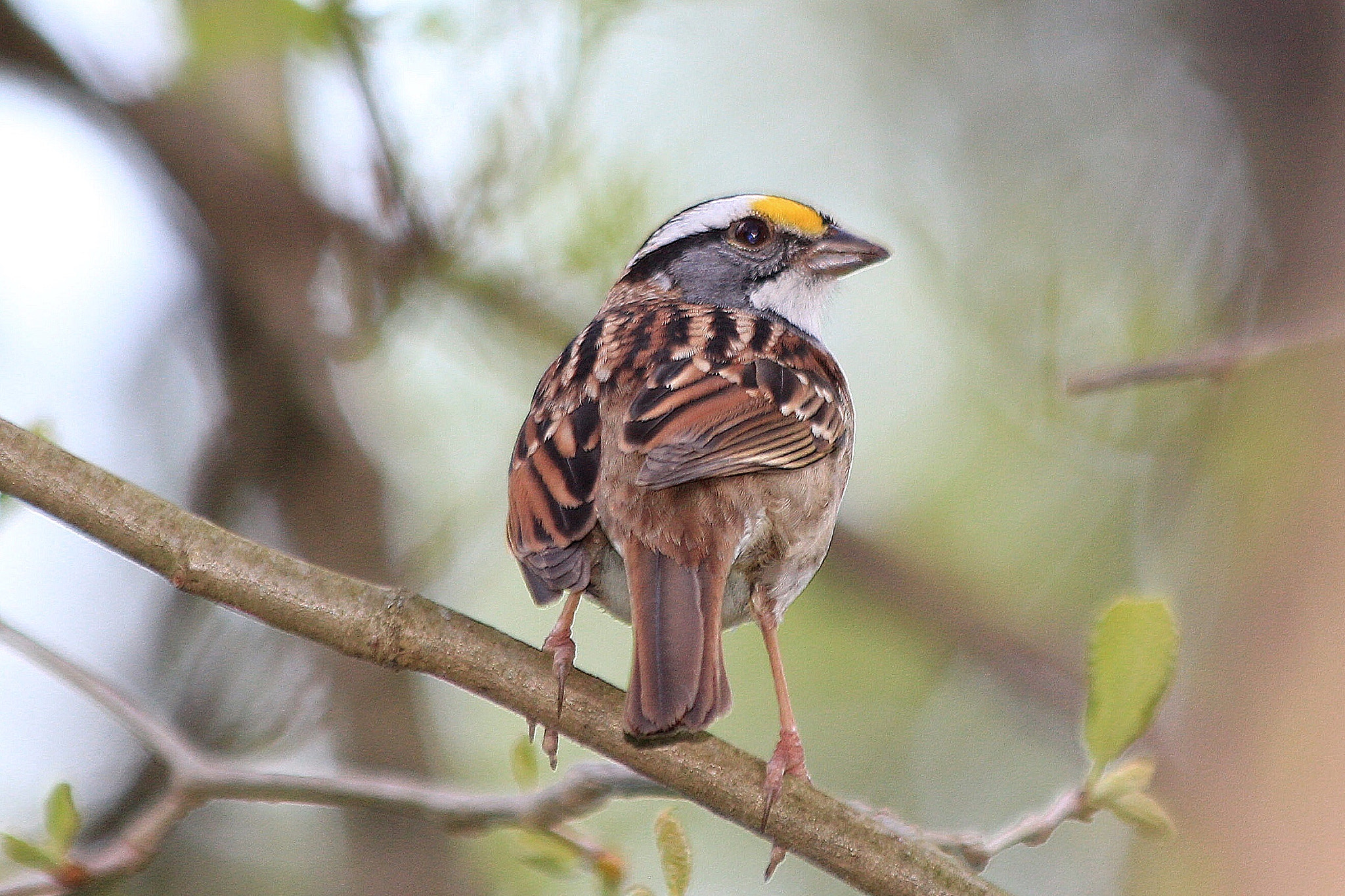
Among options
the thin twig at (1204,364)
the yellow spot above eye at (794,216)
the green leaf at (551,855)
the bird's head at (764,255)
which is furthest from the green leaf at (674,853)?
the yellow spot above eye at (794,216)

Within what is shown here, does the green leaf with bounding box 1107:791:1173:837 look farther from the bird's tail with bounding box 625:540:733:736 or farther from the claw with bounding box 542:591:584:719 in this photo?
the claw with bounding box 542:591:584:719

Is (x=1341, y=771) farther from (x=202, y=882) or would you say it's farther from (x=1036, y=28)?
(x=1036, y=28)

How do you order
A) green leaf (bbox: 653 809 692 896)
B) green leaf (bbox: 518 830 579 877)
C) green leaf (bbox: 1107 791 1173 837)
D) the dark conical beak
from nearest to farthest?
green leaf (bbox: 653 809 692 896) < green leaf (bbox: 1107 791 1173 837) < green leaf (bbox: 518 830 579 877) < the dark conical beak

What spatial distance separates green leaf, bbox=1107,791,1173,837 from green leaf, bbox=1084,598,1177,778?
0.17m

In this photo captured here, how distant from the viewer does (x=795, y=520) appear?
322cm

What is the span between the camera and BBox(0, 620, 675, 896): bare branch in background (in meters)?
2.72

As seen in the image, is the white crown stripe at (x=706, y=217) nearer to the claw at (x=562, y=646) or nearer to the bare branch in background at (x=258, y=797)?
the claw at (x=562, y=646)

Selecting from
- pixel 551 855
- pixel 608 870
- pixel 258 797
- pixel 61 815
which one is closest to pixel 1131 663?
pixel 608 870

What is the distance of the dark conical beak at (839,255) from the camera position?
4133 millimetres

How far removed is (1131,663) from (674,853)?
0.86 meters

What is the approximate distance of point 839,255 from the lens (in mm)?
4184

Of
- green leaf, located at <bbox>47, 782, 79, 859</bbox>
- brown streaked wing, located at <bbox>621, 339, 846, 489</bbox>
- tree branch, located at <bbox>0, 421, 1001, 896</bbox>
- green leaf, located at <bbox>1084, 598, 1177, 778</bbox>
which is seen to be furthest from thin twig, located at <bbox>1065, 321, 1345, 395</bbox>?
green leaf, located at <bbox>47, 782, 79, 859</bbox>

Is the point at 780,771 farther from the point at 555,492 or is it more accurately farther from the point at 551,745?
the point at 555,492

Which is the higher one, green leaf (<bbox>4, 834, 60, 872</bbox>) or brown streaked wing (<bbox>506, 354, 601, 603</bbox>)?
brown streaked wing (<bbox>506, 354, 601, 603</bbox>)
